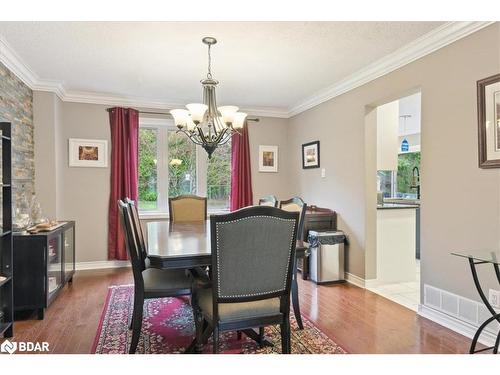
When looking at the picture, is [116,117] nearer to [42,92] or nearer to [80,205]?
[42,92]

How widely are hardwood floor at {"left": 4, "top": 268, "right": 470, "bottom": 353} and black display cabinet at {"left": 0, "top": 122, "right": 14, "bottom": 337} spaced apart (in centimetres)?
16

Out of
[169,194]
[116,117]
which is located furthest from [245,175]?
[116,117]

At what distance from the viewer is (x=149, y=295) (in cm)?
224

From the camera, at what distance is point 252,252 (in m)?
1.77

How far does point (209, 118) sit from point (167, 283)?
149 centimetres

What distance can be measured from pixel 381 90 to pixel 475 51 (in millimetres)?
1032

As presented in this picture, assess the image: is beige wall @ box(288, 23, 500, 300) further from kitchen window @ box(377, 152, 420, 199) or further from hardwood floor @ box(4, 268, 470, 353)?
kitchen window @ box(377, 152, 420, 199)

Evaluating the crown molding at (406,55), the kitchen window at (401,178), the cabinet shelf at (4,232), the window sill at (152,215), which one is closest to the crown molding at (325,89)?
the crown molding at (406,55)

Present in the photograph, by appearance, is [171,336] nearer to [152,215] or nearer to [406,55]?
[152,215]

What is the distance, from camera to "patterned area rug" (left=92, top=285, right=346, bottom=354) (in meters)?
2.31

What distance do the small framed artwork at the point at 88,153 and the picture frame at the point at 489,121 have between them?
13.9 ft

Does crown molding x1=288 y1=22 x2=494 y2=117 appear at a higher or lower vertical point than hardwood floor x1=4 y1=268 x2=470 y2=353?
higher

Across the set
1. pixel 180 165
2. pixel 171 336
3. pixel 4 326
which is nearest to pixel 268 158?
pixel 180 165

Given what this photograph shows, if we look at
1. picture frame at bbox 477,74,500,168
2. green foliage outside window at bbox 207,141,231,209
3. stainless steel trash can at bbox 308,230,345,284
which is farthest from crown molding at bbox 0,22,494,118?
stainless steel trash can at bbox 308,230,345,284
